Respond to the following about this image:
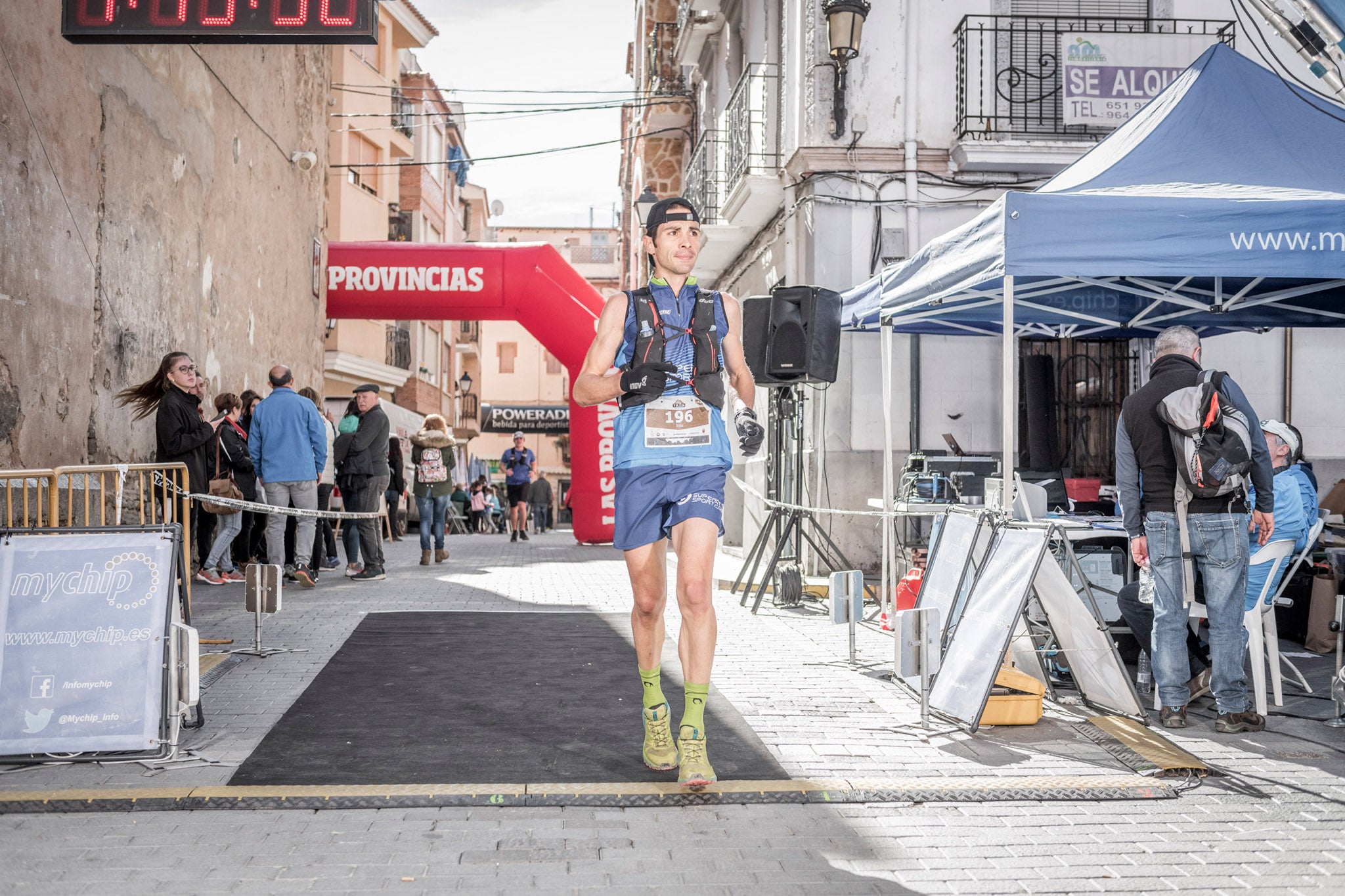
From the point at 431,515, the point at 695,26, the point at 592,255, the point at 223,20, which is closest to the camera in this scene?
the point at 223,20

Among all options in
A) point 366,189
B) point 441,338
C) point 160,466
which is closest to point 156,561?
point 160,466

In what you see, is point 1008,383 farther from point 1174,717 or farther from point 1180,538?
point 1174,717

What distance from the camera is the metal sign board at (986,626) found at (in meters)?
5.33

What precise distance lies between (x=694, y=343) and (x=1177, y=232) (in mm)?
2965

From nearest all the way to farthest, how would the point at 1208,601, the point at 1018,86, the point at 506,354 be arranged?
the point at 1208,601, the point at 1018,86, the point at 506,354

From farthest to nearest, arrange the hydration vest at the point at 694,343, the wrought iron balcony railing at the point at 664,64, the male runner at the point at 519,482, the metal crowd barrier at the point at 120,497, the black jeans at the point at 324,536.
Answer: the wrought iron balcony railing at the point at 664,64 → the male runner at the point at 519,482 → the black jeans at the point at 324,536 → the metal crowd barrier at the point at 120,497 → the hydration vest at the point at 694,343

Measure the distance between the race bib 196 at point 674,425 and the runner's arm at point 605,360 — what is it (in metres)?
0.19

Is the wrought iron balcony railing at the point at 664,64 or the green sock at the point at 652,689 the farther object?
the wrought iron balcony railing at the point at 664,64

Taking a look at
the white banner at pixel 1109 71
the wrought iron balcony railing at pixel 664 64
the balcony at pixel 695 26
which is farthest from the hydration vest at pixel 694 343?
the wrought iron balcony railing at pixel 664 64

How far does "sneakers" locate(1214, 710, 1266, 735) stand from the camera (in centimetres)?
552

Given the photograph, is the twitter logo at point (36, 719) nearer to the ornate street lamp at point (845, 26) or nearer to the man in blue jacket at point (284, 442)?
the man in blue jacket at point (284, 442)

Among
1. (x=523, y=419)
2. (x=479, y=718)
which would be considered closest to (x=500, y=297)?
(x=479, y=718)

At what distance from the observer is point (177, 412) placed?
988cm

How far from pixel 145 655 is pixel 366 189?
2707 centimetres
